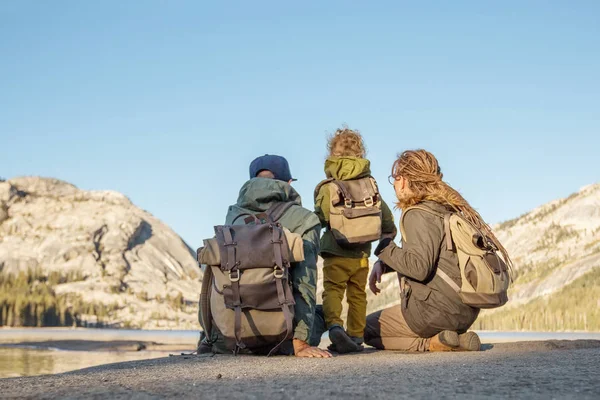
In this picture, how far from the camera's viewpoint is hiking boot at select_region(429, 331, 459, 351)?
9523 mm

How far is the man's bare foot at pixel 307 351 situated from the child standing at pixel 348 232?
1004mm

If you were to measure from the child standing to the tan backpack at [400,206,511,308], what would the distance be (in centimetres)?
149

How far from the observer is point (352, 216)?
10.4 m

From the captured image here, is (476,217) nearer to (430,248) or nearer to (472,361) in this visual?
(430,248)

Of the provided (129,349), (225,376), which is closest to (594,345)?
(225,376)

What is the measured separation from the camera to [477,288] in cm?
909

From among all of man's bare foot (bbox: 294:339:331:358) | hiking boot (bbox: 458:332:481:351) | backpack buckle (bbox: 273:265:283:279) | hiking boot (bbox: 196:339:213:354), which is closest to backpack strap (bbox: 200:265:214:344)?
hiking boot (bbox: 196:339:213:354)

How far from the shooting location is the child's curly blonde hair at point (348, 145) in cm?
1151

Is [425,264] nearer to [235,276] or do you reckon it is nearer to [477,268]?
[477,268]

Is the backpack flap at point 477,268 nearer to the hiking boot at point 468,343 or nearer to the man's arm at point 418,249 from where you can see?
the man's arm at point 418,249

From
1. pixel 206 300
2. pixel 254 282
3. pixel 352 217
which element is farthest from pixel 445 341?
pixel 206 300

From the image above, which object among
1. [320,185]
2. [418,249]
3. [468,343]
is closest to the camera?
[418,249]

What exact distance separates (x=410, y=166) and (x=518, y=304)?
197 meters

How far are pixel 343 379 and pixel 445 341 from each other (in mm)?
3705
